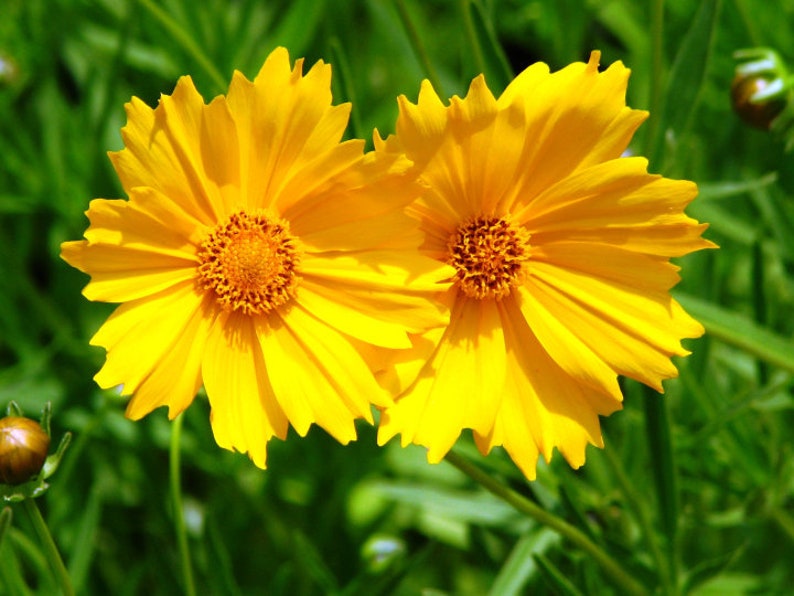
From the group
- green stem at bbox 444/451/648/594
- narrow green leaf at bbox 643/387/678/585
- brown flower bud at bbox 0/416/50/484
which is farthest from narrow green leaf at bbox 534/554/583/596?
brown flower bud at bbox 0/416/50/484

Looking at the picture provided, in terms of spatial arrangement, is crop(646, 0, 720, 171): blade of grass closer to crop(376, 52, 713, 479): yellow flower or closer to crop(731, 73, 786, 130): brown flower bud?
crop(731, 73, 786, 130): brown flower bud

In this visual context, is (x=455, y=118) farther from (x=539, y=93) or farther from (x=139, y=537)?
(x=139, y=537)

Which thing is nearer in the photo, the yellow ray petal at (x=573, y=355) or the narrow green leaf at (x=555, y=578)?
the yellow ray petal at (x=573, y=355)

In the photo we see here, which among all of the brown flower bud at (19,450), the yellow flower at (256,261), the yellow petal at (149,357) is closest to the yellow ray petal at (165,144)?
the yellow flower at (256,261)

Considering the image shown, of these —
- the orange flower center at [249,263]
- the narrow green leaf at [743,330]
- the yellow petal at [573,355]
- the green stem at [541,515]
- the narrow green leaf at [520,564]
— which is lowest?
the green stem at [541,515]

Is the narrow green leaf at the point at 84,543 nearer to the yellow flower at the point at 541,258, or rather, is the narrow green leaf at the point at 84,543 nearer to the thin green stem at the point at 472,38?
the yellow flower at the point at 541,258

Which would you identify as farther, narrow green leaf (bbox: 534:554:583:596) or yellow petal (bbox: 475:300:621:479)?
narrow green leaf (bbox: 534:554:583:596)
